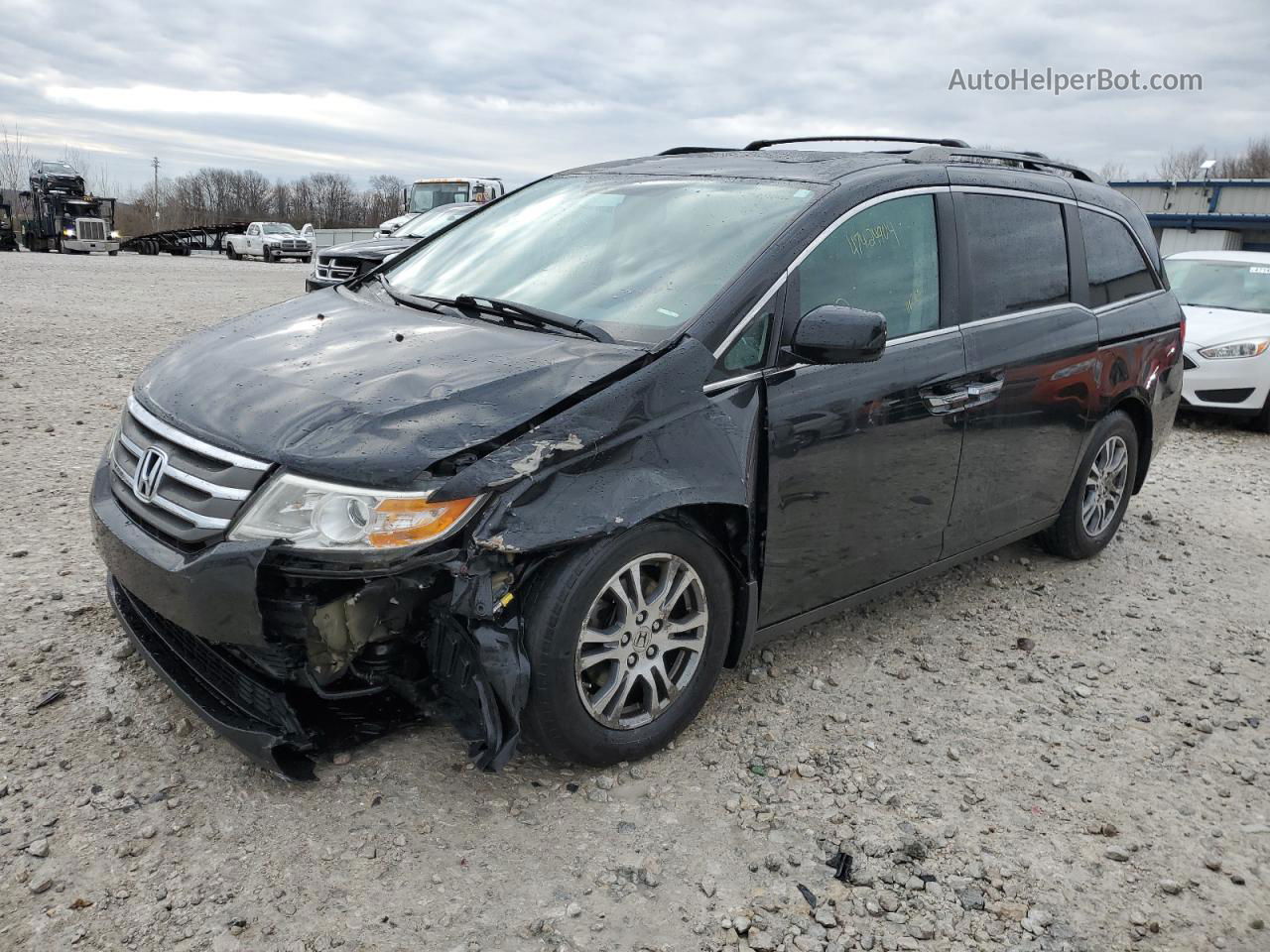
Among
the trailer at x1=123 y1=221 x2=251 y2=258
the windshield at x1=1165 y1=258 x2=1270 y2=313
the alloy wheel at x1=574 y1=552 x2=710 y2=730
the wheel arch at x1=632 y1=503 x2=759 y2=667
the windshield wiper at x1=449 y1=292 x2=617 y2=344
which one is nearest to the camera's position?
the alloy wheel at x1=574 y1=552 x2=710 y2=730

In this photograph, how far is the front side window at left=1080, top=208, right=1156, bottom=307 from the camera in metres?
4.66

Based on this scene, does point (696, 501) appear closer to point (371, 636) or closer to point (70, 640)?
point (371, 636)

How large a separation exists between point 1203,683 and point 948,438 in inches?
56.5

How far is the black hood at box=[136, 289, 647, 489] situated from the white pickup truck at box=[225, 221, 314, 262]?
38.1m

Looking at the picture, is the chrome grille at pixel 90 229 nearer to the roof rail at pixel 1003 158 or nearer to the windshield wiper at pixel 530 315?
the windshield wiper at pixel 530 315

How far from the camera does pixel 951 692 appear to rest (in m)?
3.74

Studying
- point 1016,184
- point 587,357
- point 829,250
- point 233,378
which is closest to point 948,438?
point 829,250

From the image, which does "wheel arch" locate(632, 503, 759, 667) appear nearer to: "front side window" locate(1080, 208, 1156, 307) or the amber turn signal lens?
the amber turn signal lens

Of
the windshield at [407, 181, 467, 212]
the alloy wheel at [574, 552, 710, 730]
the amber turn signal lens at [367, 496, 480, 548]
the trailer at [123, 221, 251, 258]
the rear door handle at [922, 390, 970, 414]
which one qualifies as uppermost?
the trailer at [123, 221, 251, 258]

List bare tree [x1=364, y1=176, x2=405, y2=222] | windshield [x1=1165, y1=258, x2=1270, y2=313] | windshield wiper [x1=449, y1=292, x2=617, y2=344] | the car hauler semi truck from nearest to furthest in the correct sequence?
windshield wiper [x1=449, y1=292, x2=617, y2=344]
windshield [x1=1165, y1=258, x2=1270, y2=313]
the car hauler semi truck
bare tree [x1=364, y1=176, x2=405, y2=222]

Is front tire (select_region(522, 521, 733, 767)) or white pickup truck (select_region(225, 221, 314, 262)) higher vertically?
white pickup truck (select_region(225, 221, 314, 262))

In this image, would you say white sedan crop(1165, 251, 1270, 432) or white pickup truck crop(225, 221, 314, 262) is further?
white pickup truck crop(225, 221, 314, 262)

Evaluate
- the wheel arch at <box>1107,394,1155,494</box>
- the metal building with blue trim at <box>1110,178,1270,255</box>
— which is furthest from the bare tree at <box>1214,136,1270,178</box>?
the wheel arch at <box>1107,394,1155,494</box>

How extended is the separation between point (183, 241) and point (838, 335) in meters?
48.9
